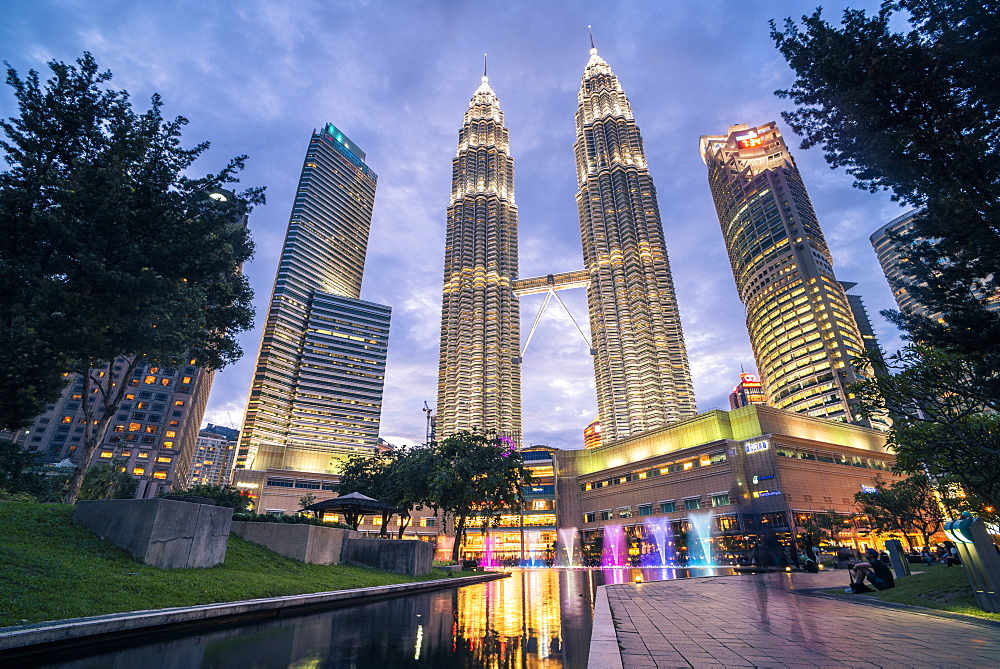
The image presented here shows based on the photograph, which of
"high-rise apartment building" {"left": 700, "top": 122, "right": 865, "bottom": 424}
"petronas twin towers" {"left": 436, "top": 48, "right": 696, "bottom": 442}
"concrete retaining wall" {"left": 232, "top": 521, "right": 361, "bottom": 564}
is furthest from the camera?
"petronas twin towers" {"left": 436, "top": 48, "right": 696, "bottom": 442}

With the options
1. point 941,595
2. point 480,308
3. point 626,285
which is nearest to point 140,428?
point 480,308

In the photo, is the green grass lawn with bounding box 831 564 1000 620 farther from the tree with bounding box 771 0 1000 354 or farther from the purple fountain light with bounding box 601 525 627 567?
the purple fountain light with bounding box 601 525 627 567

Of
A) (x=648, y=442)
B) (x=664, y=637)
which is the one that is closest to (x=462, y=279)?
(x=648, y=442)

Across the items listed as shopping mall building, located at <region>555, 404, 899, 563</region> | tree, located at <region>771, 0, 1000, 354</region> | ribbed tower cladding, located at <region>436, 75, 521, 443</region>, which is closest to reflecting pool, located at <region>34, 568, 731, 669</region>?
tree, located at <region>771, 0, 1000, 354</region>

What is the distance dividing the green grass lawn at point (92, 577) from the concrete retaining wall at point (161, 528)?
381 mm

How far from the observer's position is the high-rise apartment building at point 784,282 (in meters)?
133

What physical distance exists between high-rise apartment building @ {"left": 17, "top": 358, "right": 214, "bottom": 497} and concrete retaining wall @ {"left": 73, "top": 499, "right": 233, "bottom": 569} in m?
123

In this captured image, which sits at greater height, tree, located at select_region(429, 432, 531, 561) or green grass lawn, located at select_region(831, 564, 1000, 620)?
tree, located at select_region(429, 432, 531, 561)

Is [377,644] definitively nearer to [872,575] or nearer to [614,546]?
[872,575]

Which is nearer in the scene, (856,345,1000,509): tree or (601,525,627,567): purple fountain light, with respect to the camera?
(856,345,1000,509): tree

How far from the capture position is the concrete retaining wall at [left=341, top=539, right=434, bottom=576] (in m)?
25.2

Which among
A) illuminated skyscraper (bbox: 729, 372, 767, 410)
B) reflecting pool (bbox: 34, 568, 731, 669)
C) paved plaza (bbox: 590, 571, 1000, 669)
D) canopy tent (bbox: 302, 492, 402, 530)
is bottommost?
reflecting pool (bbox: 34, 568, 731, 669)

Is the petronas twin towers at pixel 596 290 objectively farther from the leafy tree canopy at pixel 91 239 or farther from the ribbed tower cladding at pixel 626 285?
the leafy tree canopy at pixel 91 239

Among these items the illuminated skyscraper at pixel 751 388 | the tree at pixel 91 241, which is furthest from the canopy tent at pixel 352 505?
the illuminated skyscraper at pixel 751 388
